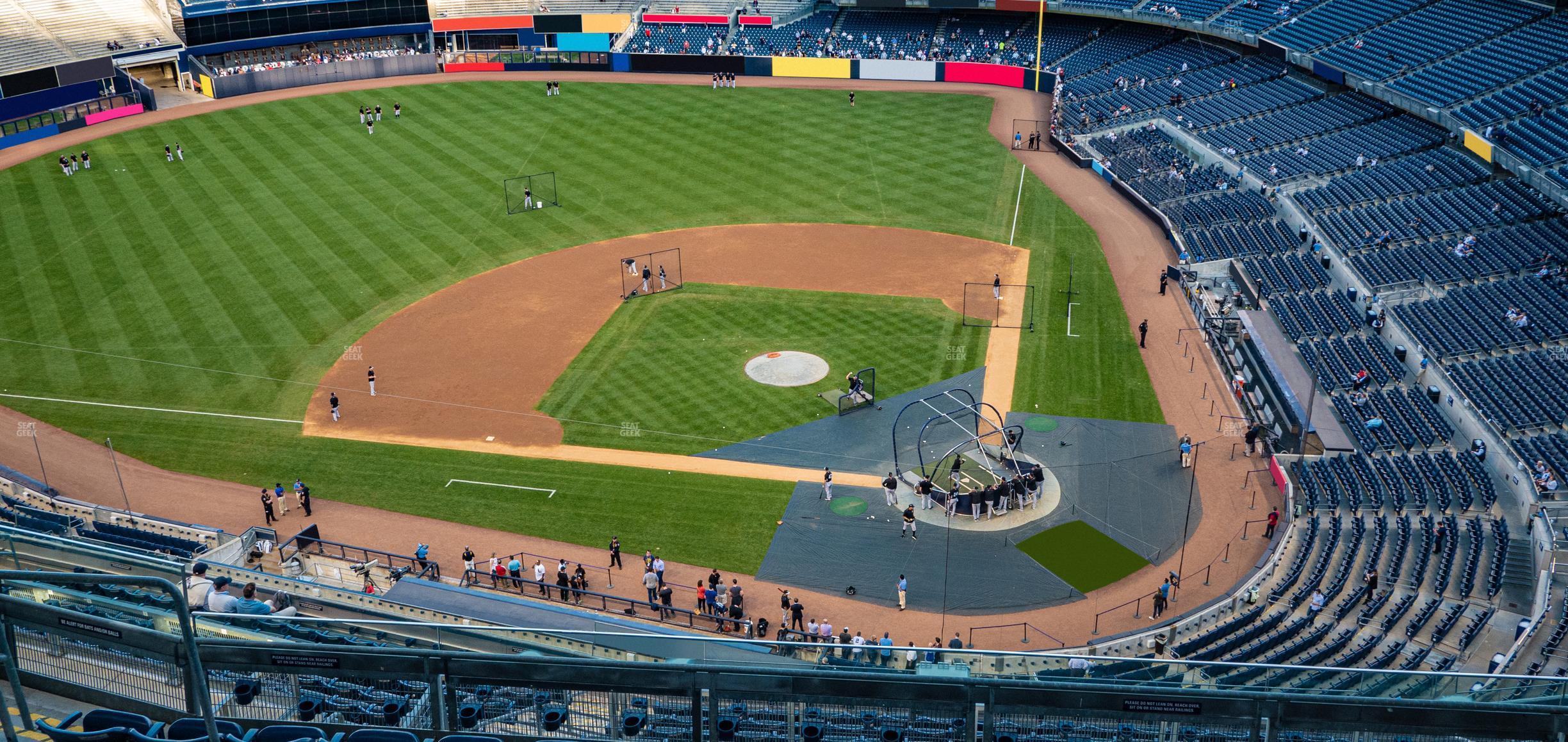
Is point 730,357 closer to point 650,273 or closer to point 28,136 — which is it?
point 650,273

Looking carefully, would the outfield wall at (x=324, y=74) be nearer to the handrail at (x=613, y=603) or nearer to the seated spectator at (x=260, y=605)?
the handrail at (x=613, y=603)

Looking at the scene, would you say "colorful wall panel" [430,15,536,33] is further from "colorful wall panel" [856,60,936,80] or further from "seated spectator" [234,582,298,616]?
"seated spectator" [234,582,298,616]

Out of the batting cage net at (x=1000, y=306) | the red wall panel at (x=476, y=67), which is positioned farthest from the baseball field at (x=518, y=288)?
the red wall panel at (x=476, y=67)

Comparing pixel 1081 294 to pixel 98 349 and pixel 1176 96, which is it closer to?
pixel 1176 96

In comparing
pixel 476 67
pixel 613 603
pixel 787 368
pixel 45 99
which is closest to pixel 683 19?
pixel 476 67

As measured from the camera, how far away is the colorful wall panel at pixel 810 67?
3150 inches

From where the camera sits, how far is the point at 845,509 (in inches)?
1355

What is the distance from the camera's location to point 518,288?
49.0 meters

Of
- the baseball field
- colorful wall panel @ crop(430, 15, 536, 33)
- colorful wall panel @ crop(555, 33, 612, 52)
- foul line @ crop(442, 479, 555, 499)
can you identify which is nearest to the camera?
foul line @ crop(442, 479, 555, 499)

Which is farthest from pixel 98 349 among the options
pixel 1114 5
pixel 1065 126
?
pixel 1114 5

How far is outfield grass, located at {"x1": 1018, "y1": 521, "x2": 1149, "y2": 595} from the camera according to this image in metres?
31.2

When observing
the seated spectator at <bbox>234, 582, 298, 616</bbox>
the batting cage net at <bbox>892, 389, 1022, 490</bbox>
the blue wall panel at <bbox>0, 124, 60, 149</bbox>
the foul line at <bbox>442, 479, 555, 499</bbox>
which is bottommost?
the seated spectator at <bbox>234, 582, 298, 616</bbox>

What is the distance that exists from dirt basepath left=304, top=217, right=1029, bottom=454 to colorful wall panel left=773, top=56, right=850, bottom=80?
27.6m

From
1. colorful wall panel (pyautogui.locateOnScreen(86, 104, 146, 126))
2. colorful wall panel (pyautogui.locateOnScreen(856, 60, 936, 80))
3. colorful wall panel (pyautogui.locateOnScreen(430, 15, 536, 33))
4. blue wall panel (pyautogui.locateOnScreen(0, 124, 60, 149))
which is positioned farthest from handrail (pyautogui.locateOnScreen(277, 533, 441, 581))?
colorful wall panel (pyautogui.locateOnScreen(430, 15, 536, 33))
